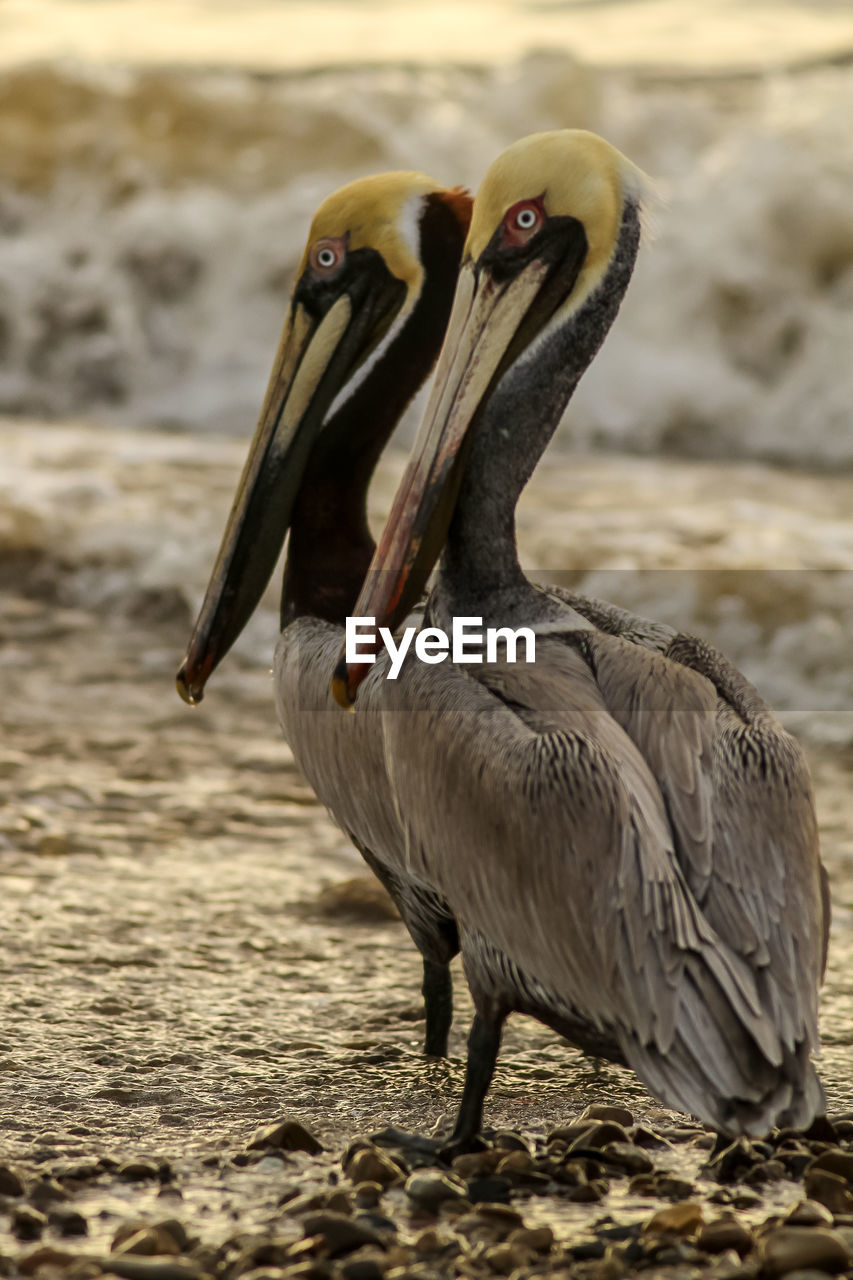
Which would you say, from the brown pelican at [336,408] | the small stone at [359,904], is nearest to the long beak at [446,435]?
the brown pelican at [336,408]

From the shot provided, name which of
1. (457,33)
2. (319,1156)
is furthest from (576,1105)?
(457,33)

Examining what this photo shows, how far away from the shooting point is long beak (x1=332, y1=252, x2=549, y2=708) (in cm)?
278

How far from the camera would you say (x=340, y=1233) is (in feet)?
7.54

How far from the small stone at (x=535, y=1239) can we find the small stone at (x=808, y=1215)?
0.37 meters

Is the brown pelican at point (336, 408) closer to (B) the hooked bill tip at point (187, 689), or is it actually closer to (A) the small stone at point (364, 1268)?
(B) the hooked bill tip at point (187, 689)

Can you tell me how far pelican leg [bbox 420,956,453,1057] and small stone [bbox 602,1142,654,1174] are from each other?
0.60 metres

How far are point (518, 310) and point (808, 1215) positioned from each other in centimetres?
160

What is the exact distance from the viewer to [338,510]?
11.3ft

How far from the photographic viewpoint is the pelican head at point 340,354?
10.8 ft

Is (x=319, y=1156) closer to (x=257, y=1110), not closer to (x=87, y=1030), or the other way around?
(x=257, y=1110)

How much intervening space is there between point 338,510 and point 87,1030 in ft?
4.01

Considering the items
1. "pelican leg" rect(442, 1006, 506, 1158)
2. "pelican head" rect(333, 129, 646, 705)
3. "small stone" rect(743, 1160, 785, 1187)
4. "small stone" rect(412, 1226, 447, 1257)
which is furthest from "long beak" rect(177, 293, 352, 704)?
"small stone" rect(743, 1160, 785, 1187)

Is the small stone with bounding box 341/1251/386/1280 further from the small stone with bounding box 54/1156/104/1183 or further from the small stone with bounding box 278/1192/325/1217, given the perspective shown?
the small stone with bounding box 54/1156/104/1183

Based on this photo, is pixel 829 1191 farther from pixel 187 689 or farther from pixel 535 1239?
pixel 187 689
